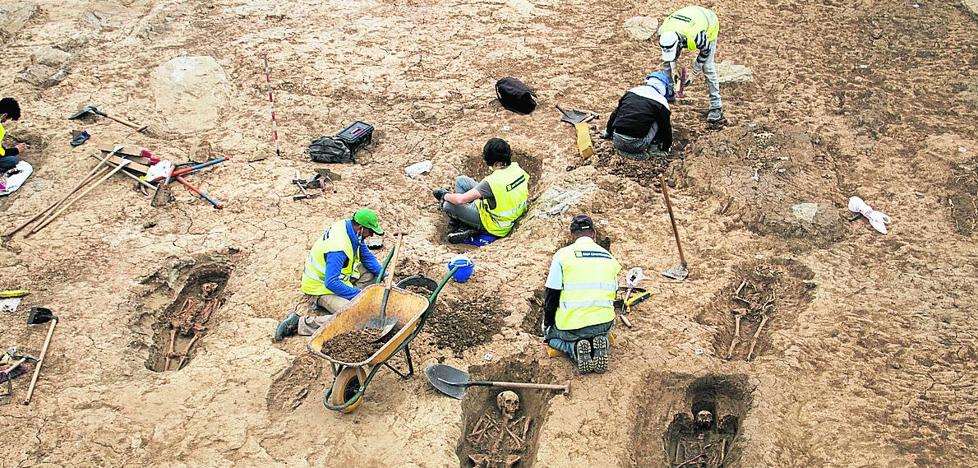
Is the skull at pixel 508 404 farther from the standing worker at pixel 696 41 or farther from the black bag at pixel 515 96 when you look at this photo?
the standing worker at pixel 696 41

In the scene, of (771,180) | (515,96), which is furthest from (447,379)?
(515,96)

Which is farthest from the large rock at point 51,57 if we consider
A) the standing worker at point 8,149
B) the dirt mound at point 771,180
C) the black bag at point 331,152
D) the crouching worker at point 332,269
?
the dirt mound at point 771,180

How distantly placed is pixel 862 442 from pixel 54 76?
11573 millimetres

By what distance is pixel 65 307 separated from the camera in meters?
7.35

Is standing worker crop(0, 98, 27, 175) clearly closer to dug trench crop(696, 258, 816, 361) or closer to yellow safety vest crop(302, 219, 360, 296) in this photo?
yellow safety vest crop(302, 219, 360, 296)

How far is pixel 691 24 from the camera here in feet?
31.0

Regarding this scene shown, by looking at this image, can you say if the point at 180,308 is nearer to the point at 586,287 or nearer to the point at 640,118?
the point at 586,287

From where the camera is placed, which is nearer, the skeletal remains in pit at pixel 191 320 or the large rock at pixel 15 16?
the skeletal remains in pit at pixel 191 320

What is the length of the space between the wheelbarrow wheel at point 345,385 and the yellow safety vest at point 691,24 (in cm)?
599

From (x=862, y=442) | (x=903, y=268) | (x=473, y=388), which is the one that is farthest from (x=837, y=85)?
(x=473, y=388)

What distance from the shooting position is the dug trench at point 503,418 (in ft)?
20.6

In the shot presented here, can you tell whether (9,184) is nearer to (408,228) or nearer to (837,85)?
(408,228)

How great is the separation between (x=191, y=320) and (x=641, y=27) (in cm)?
819

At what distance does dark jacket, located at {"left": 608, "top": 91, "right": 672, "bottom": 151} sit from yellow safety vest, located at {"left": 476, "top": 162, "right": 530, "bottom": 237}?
158 cm
